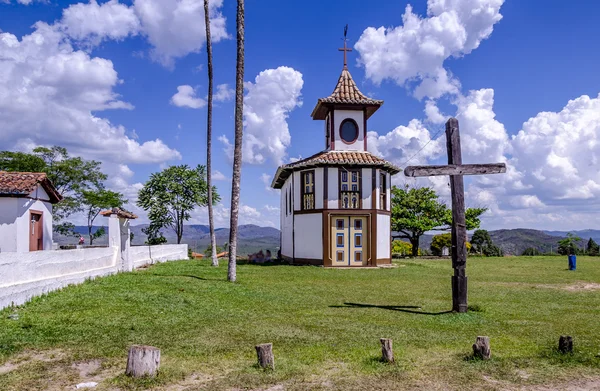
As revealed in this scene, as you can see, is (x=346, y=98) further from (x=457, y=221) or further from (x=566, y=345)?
(x=566, y=345)

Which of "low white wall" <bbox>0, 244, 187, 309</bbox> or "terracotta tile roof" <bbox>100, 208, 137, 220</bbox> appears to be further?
"terracotta tile roof" <bbox>100, 208, 137, 220</bbox>

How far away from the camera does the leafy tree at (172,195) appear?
38469mm

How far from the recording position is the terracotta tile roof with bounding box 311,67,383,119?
25.7m

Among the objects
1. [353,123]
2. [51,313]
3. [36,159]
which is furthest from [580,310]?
[36,159]

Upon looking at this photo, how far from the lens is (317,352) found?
7.43m

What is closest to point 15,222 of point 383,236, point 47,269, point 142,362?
point 47,269

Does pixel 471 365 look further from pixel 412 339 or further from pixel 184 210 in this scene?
pixel 184 210

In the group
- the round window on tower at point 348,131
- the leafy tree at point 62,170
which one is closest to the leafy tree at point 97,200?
the leafy tree at point 62,170

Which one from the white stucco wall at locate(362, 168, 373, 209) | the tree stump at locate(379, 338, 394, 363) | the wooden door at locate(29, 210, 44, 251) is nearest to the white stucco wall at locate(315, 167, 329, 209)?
the white stucco wall at locate(362, 168, 373, 209)

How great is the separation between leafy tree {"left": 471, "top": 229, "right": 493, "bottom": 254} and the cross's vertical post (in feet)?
105

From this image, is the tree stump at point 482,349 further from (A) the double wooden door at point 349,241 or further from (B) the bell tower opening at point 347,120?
(B) the bell tower opening at point 347,120

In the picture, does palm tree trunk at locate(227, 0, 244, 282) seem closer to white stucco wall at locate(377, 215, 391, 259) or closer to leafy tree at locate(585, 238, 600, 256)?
white stucco wall at locate(377, 215, 391, 259)

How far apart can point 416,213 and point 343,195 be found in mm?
14418

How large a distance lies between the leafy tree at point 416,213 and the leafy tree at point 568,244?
831 centimetres
